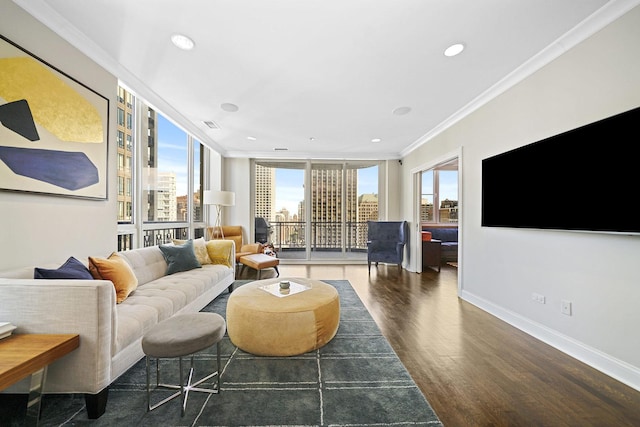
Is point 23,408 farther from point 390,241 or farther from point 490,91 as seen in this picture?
point 390,241

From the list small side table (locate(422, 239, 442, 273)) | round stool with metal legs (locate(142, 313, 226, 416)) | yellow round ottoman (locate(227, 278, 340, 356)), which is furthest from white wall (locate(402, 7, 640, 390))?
round stool with metal legs (locate(142, 313, 226, 416))

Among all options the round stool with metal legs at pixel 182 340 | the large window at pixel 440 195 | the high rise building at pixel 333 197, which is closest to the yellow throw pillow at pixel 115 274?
the round stool with metal legs at pixel 182 340

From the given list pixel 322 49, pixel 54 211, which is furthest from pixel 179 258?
pixel 322 49

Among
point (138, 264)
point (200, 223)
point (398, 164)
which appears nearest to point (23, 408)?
point (138, 264)

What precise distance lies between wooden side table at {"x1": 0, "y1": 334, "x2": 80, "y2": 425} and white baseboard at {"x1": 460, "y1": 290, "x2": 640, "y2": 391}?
3452mm

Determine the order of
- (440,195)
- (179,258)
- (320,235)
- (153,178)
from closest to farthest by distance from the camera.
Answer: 1. (179,258)
2. (153,178)
3. (320,235)
4. (440,195)

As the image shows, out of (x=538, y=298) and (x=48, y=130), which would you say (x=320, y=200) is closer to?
(x=538, y=298)

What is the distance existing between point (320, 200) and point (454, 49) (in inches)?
176

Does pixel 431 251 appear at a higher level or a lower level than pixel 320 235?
lower

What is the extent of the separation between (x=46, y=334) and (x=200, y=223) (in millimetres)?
4047

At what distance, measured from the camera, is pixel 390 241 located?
5445 mm

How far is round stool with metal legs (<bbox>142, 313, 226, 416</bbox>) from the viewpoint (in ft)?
4.52

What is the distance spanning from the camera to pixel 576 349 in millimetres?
2023

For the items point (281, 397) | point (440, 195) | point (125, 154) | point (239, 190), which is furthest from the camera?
point (440, 195)
